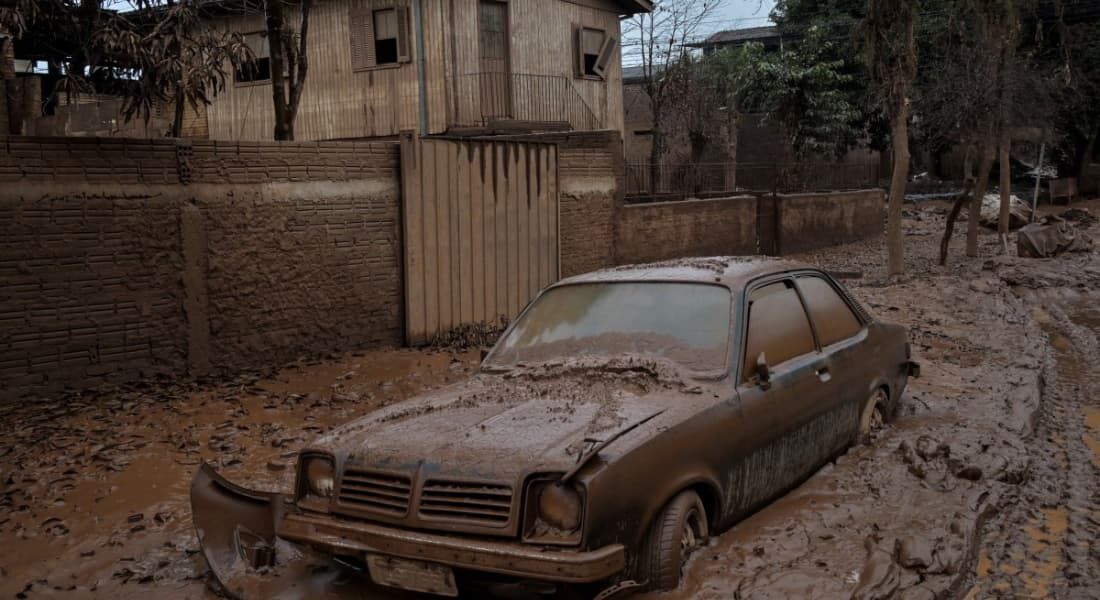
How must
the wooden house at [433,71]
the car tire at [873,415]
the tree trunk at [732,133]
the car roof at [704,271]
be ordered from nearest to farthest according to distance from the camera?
1. the car roof at [704,271]
2. the car tire at [873,415]
3. the wooden house at [433,71]
4. the tree trunk at [732,133]

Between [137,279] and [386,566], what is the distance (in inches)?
198

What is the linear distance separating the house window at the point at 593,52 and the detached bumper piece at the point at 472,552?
19.0m

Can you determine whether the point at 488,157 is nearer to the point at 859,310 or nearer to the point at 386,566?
the point at 859,310

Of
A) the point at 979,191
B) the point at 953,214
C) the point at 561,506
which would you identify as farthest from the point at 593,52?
the point at 561,506

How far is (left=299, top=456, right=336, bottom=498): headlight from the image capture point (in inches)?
171

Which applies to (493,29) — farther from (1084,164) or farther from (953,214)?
(1084,164)

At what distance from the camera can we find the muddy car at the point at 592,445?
12.5 feet

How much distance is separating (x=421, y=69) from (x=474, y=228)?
9.55 metres

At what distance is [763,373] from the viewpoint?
16.2ft

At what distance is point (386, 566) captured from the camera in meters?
3.97

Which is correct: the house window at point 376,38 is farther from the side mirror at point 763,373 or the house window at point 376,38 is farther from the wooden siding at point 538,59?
the side mirror at point 763,373

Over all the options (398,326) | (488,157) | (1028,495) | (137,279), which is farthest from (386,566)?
(488,157)

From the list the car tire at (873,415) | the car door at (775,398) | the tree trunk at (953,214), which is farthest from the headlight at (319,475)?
the tree trunk at (953,214)

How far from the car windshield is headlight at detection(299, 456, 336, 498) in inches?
55.0
